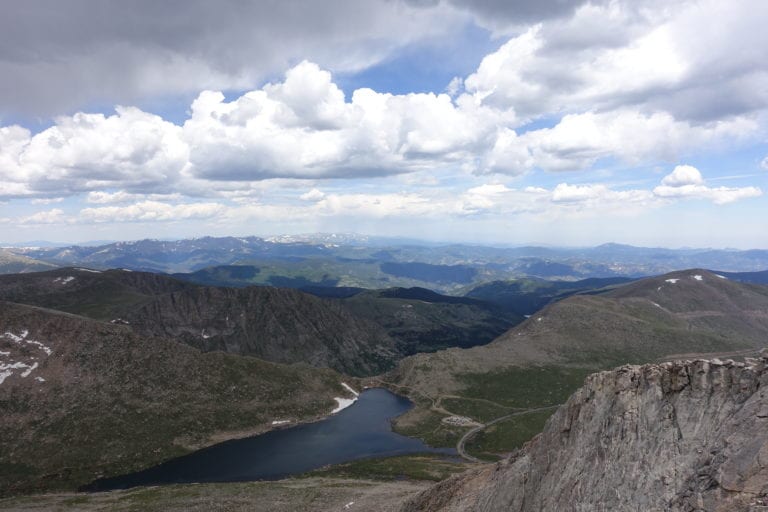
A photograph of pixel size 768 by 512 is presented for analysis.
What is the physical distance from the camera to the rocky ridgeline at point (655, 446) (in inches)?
1035

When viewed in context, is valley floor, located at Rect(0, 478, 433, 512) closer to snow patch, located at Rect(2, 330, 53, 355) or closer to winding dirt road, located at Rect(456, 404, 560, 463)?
winding dirt road, located at Rect(456, 404, 560, 463)

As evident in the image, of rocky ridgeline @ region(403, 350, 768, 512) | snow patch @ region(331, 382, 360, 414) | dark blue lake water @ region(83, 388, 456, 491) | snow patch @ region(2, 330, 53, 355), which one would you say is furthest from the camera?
snow patch @ region(331, 382, 360, 414)

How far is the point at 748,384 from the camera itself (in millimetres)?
29516

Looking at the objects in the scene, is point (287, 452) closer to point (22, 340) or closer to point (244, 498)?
point (244, 498)

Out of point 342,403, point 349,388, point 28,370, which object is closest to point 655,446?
point 342,403

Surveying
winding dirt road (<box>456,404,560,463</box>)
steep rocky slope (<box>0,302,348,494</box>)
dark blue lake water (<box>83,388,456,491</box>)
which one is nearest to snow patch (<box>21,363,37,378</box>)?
steep rocky slope (<box>0,302,348,494</box>)

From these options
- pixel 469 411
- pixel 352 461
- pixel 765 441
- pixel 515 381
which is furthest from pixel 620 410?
pixel 515 381

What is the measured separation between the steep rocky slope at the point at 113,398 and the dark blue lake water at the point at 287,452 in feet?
20.6

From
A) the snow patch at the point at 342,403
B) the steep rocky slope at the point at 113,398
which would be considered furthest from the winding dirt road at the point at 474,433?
the steep rocky slope at the point at 113,398

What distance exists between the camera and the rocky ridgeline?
26.3 meters

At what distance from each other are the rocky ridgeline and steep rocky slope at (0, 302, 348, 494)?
116 meters

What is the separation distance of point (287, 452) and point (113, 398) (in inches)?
2327

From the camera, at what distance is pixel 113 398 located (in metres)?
143

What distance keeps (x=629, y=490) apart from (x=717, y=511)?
764cm
